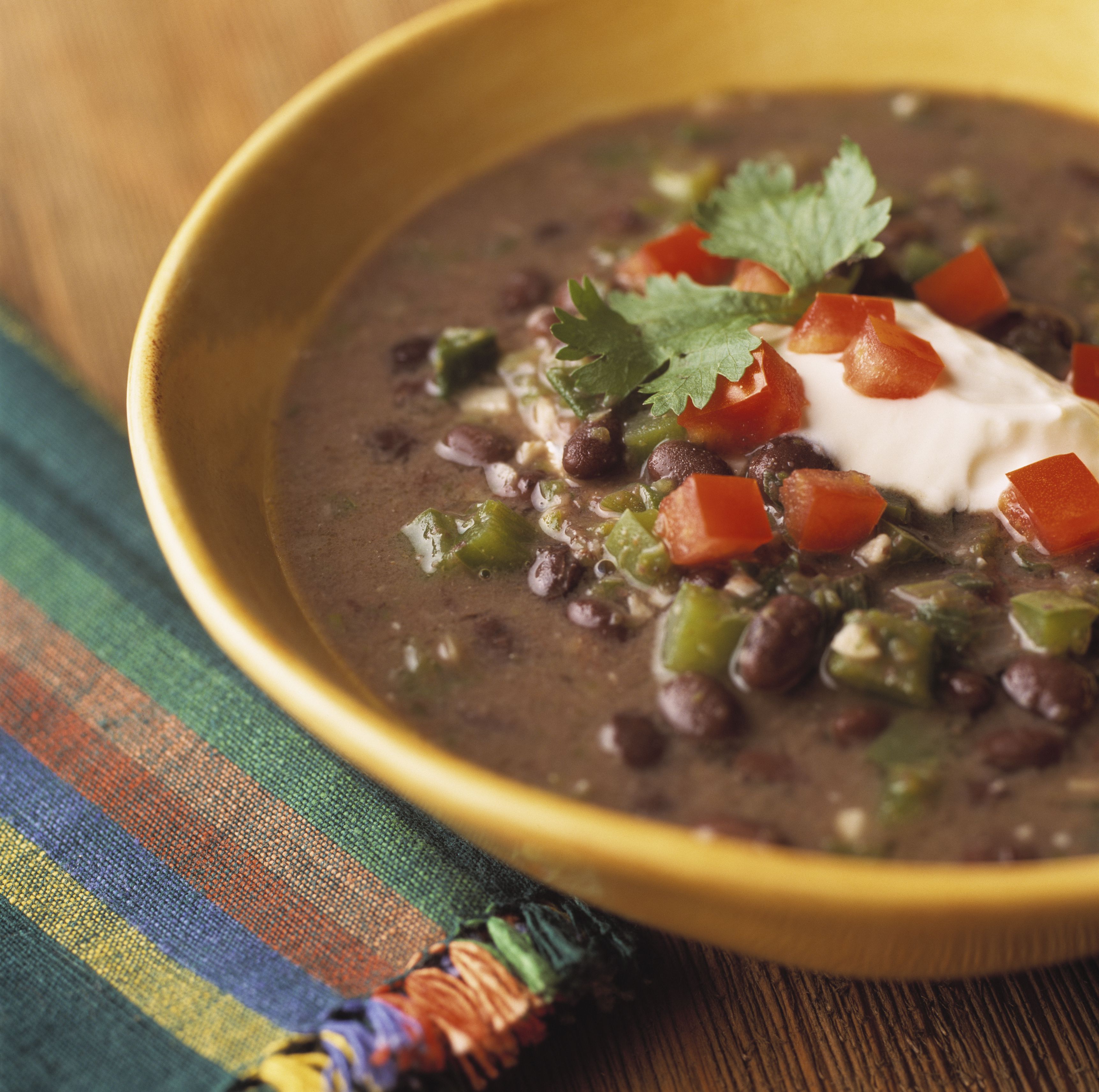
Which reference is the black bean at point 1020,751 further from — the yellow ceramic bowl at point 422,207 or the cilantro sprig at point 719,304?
the cilantro sprig at point 719,304

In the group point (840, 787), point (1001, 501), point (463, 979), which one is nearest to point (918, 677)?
point (840, 787)

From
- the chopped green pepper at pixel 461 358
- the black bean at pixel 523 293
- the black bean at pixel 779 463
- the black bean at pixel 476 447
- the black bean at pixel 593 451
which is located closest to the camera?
the black bean at pixel 779 463

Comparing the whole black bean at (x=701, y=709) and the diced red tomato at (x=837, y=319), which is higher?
the diced red tomato at (x=837, y=319)

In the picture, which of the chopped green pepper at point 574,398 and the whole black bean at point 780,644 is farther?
the chopped green pepper at point 574,398

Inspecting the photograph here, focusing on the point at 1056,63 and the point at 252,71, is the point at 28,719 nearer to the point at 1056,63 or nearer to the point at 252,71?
the point at 252,71

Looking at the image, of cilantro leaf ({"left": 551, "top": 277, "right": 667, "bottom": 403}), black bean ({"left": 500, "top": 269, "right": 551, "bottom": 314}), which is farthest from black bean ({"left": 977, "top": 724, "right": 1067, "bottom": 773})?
black bean ({"left": 500, "top": 269, "right": 551, "bottom": 314})

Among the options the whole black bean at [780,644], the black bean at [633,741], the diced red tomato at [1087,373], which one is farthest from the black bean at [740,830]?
the diced red tomato at [1087,373]
